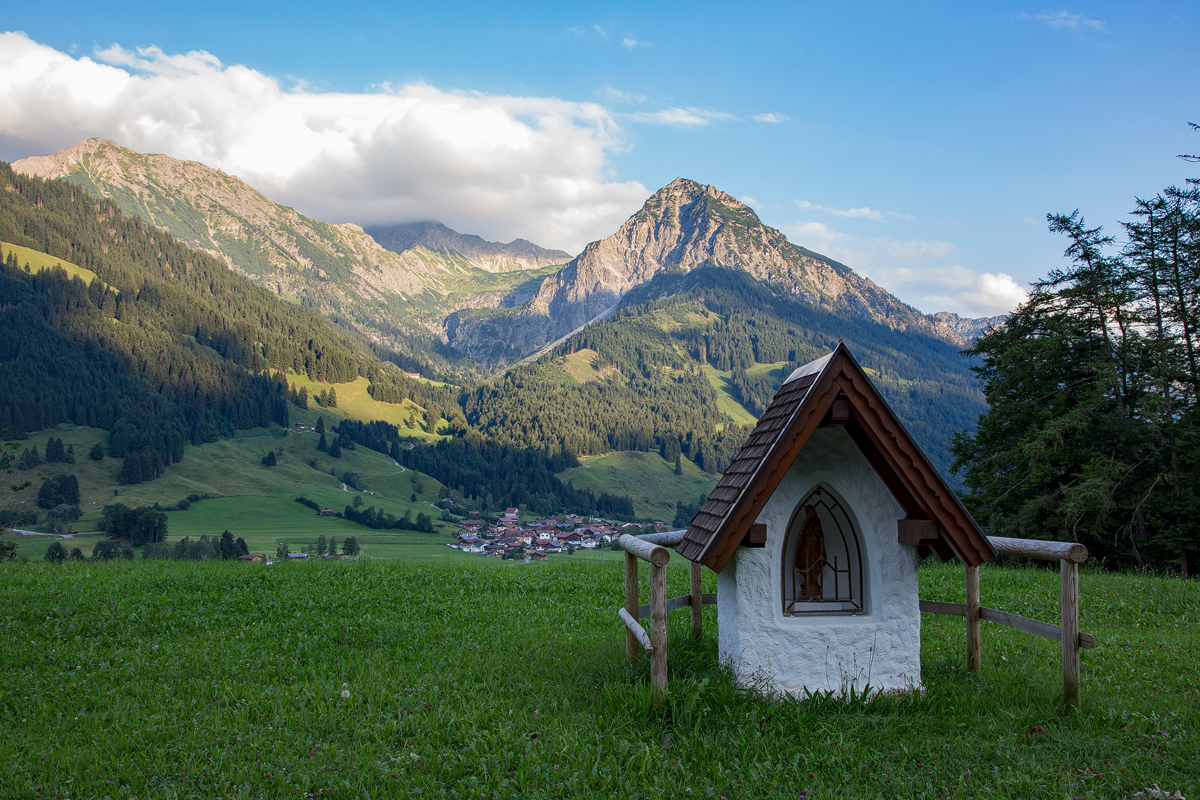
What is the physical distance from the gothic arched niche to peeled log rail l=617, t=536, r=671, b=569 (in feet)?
4.96

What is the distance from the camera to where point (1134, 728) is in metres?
Answer: 6.89

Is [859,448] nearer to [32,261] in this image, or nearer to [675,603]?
[675,603]

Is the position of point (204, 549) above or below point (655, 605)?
below

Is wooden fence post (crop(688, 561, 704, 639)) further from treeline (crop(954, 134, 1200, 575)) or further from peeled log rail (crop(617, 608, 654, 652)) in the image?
treeline (crop(954, 134, 1200, 575))

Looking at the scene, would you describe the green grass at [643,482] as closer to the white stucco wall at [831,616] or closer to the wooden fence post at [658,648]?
the white stucco wall at [831,616]

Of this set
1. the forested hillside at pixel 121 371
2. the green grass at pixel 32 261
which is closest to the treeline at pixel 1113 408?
the forested hillside at pixel 121 371

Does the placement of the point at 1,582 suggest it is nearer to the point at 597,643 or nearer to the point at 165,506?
the point at 597,643

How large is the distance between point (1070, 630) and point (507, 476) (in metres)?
171

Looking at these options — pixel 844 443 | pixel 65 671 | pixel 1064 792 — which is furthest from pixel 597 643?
pixel 65 671

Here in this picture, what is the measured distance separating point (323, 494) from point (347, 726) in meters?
143

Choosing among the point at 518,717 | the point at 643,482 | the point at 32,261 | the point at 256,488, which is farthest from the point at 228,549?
the point at 32,261

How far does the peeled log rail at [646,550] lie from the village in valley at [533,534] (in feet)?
258

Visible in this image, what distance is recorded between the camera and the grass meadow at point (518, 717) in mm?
5938

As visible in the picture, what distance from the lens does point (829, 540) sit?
26.6 feet
